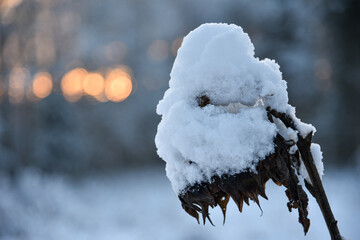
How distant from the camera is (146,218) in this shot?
8844 millimetres

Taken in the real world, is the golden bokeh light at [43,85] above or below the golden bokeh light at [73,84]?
below

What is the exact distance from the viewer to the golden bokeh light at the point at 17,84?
11461 mm

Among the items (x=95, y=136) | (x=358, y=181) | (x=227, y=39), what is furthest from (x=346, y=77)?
(x=95, y=136)

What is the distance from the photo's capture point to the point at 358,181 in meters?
8.53

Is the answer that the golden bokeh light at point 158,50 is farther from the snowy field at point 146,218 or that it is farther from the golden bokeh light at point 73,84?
the snowy field at point 146,218

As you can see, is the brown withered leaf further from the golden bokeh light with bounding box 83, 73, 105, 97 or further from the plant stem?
the golden bokeh light with bounding box 83, 73, 105, 97

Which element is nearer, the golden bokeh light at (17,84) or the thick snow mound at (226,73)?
the thick snow mound at (226,73)

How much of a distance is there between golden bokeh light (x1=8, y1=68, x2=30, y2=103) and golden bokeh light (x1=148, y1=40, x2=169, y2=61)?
6.91 metres

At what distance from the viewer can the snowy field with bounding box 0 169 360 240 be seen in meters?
6.54

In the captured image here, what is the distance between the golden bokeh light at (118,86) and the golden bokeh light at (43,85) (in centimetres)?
393

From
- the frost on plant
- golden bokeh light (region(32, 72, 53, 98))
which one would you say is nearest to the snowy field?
the frost on plant

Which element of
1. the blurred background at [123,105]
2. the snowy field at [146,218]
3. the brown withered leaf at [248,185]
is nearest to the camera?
the brown withered leaf at [248,185]

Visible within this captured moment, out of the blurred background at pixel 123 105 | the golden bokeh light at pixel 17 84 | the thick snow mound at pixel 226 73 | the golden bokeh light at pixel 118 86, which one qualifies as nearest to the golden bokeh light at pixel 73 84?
the blurred background at pixel 123 105

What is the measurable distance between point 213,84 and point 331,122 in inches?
511
